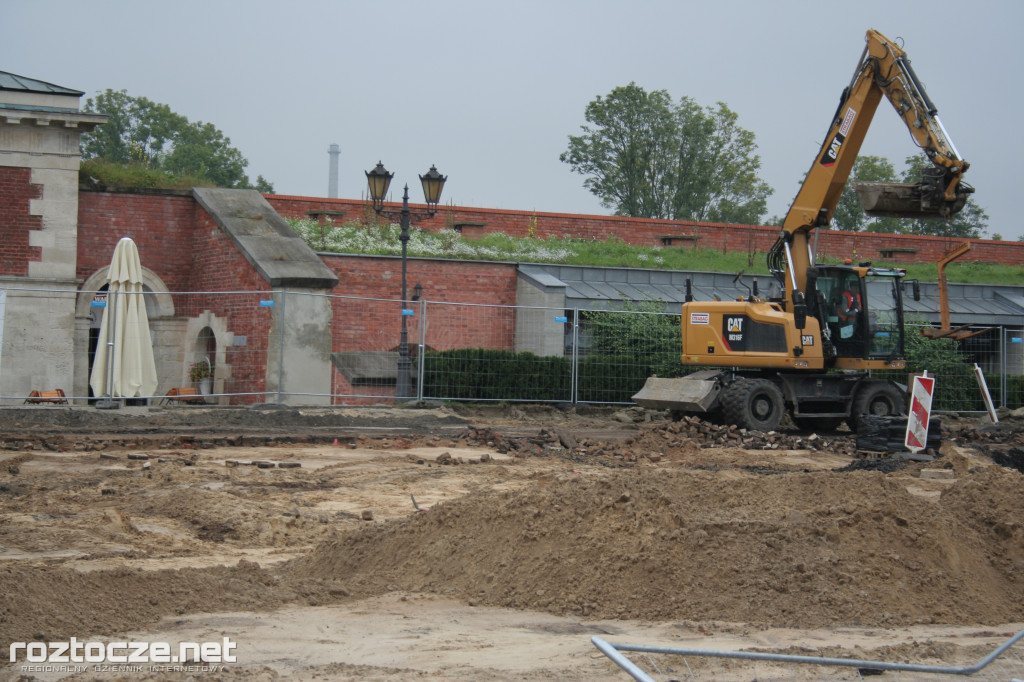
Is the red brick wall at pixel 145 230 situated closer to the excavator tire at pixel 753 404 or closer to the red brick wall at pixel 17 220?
the red brick wall at pixel 17 220

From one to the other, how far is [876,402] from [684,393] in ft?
11.8

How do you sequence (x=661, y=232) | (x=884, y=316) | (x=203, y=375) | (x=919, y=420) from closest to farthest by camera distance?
(x=919, y=420) → (x=884, y=316) → (x=203, y=375) → (x=661, y=232)

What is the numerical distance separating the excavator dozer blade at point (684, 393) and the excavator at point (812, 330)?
2cm

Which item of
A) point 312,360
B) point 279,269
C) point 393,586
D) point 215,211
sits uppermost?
point 215,211

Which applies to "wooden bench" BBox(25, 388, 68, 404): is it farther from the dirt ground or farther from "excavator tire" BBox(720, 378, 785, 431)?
"excavator tire" BBox(720, 378, 785, 431)

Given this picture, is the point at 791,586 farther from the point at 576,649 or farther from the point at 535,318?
the point at 535,318

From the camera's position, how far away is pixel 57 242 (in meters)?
18.0

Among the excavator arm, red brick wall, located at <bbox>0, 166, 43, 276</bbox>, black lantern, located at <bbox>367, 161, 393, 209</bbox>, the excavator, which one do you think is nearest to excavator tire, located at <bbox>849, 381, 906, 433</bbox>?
the excavator

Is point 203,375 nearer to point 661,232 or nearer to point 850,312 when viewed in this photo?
point 850,312

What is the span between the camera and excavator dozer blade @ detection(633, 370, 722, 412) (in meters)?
15.4

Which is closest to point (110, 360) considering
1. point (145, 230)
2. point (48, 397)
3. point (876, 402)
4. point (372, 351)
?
point (48, 397)

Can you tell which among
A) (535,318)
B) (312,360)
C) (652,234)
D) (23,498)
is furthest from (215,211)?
(652,234)

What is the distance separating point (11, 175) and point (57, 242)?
4.67 feet

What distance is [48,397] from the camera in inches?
599
